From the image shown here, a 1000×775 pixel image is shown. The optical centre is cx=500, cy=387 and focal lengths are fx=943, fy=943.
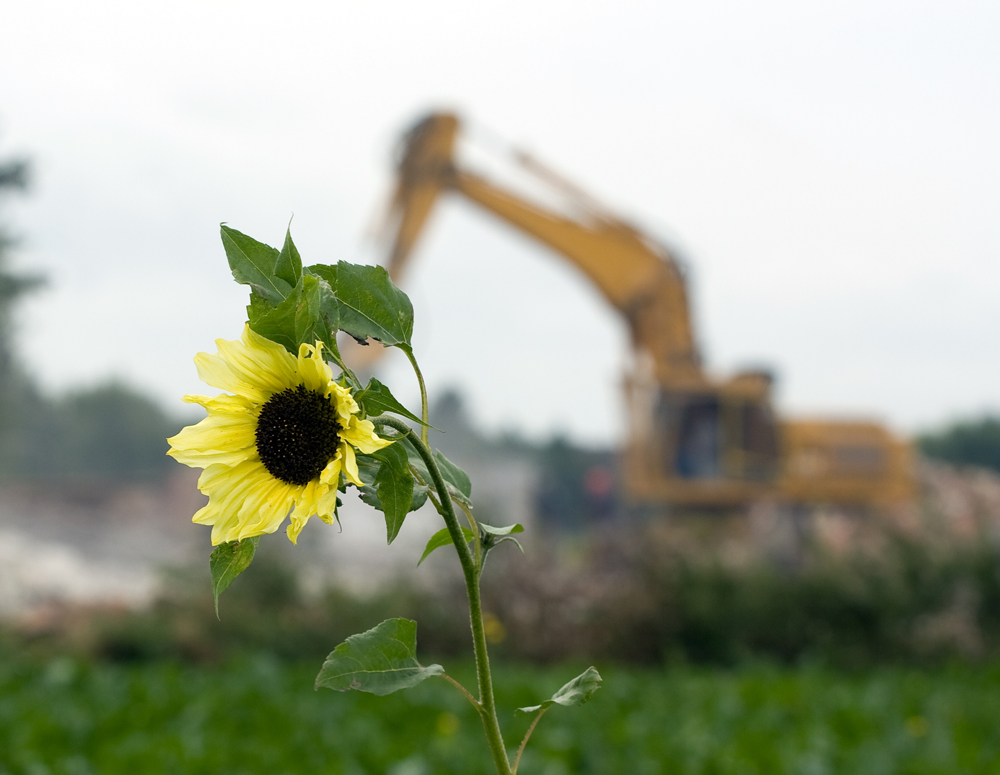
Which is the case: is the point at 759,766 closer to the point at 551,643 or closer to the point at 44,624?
the point at 551,643

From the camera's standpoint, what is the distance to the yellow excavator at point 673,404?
1067 cm

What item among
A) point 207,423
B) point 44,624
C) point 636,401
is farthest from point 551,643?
point 207,423

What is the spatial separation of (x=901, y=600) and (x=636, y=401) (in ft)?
17.7

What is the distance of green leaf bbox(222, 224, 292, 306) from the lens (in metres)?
0.41

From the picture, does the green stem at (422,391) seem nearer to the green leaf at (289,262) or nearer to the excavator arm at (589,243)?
the green leaf at (289,262)

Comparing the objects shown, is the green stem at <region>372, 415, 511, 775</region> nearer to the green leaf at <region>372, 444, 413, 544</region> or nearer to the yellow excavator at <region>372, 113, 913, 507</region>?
the green leaf at <region>372, 444, 413, 544</region>

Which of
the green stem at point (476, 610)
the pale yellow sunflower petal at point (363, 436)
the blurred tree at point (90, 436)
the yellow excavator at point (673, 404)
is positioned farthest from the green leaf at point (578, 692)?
the blurred tree at point (90, 436)

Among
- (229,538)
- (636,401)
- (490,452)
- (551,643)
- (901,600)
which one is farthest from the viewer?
(490,452)

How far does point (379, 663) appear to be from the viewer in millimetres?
440

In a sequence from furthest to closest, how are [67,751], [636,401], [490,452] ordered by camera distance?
[490,452], [636,401], [67,751]

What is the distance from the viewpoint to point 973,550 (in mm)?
6445

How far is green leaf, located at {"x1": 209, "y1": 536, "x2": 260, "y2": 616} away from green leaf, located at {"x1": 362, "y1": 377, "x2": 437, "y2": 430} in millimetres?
79

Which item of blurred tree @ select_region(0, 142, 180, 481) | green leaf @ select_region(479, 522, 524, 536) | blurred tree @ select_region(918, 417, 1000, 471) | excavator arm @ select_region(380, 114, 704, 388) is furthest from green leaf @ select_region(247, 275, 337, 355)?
blurred tree @ select_region(918, 417, 1000, 471)

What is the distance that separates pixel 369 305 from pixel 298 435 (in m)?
0.07
